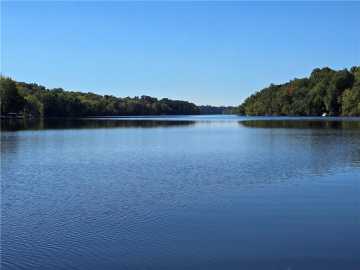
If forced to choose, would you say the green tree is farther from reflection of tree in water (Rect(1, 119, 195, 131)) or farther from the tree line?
reflection of tree in water (Rect(1, 119, 195, 131))

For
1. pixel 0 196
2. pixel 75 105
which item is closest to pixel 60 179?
pixel 0 196

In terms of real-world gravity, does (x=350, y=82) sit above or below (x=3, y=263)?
above

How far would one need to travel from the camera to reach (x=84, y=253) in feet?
35.0

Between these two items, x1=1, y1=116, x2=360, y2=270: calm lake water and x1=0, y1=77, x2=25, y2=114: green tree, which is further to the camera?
x1=0, y1=77, x2=25, y2=114: green tree

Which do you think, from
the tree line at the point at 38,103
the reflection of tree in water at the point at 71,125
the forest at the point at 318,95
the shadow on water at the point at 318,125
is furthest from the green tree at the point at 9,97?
the forest at the point at 318,95

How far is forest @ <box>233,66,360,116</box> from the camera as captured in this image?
126 m

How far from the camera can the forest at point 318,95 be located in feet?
414

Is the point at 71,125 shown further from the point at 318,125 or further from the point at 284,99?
the point at 284,99

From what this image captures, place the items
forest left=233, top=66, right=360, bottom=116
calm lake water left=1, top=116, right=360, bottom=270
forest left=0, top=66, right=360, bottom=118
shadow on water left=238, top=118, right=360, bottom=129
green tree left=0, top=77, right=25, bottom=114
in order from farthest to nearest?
forest left=233, top=66, right=360, bottom=116 → forest left=0, top=66, right=360, bottom=118 → green tree left=0, top=77, right=25, bottom=114 → shadow on water left=238, top=118, right=360, bottom=129 → calm lake water left=1, top=116, right=360, bottom=270

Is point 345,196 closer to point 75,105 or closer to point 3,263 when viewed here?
point 3,263

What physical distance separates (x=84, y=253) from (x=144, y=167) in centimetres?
1472

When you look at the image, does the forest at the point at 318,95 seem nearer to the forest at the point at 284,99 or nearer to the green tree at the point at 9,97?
the forest at the point at 284,99

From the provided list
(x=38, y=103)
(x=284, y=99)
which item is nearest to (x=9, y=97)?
(x=38, y=103)

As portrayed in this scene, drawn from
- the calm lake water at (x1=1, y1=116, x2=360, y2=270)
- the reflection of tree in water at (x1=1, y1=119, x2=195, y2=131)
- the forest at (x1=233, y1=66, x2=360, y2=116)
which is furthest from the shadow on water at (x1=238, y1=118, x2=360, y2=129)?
the calm lake water at (x1=1, y1=116, x2=360, y2=270)
